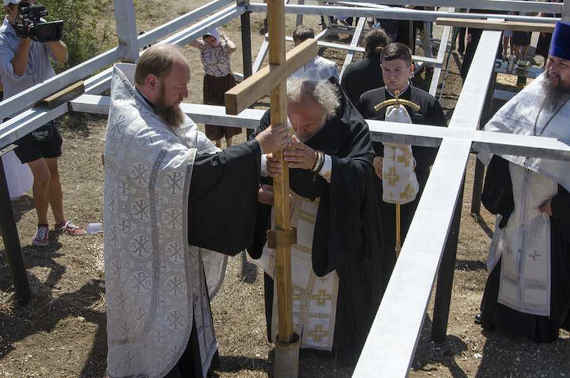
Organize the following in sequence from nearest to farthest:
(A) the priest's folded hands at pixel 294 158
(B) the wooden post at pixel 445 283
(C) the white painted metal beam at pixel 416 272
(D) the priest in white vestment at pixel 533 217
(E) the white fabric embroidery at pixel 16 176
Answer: (C) the white painted metal beam at pixel 416 272
(A) the priest's folded hands at pixel 294 158
(B) the wooden post at pixel 445 283
(D) the priest in white vestment at pixel 533 217
(E) the white fabric embroidery at pixel 16 176

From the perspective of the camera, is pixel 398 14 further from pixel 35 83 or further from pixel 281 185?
pixel 281 185

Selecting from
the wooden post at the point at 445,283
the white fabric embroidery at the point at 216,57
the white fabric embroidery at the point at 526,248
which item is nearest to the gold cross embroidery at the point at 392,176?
the wooden post at the point at 445,283

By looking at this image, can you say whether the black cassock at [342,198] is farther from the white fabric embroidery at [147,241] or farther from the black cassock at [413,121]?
the black cassock at [413,121]

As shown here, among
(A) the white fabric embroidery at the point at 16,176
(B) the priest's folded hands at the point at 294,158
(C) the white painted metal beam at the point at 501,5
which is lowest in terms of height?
(A) the white fabric embroidery at the point at 16,176

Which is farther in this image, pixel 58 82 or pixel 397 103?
pixel 397 103

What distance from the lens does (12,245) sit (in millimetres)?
4211

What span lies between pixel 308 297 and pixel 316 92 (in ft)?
3.79

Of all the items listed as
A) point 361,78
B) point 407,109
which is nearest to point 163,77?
point 407,109

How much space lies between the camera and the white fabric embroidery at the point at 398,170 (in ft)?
12.7

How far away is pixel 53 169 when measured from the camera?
5258mm

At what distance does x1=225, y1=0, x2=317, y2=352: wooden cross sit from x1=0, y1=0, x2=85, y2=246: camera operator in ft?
8.38

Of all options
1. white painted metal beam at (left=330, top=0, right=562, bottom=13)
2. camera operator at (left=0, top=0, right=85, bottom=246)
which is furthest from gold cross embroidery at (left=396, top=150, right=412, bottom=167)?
camera operator at (left=0, top=0, right=85, bottom=246)

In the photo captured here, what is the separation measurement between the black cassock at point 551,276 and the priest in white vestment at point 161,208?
1571mm

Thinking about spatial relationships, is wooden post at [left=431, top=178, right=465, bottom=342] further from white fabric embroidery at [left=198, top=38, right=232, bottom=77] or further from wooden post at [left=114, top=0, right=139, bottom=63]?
white fabric embroidery at [left=198, top=38, right=232, bottom=77]
